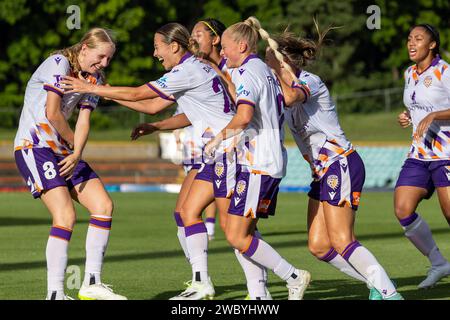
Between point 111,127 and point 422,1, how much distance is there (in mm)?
17414

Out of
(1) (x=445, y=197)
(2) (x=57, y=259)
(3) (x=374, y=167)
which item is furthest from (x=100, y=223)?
(3) (x=374, y=167)

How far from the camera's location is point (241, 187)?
806cm

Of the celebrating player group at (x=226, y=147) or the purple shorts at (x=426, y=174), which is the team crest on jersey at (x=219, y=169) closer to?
the celebrating player group at (x=226, y=147)

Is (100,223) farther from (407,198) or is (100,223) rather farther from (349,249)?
(407,198)

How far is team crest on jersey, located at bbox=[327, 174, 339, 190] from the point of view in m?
8.41

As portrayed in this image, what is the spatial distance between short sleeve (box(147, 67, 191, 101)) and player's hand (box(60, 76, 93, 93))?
1.60 feet

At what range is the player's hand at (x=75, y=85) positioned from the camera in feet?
26.7

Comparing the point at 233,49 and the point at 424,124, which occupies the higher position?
the point at 233,49

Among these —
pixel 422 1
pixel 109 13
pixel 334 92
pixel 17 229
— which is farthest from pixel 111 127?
pixel 17 229

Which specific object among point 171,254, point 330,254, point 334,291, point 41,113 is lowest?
point 171,254

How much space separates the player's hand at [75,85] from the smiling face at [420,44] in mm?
3041

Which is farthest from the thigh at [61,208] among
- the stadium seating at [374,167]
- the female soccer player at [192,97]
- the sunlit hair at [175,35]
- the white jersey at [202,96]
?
the stadium seating at [374,167]

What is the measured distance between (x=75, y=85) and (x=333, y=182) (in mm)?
2014

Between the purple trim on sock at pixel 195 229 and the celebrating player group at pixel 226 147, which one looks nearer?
the celebrating player group at pixel 226 147
